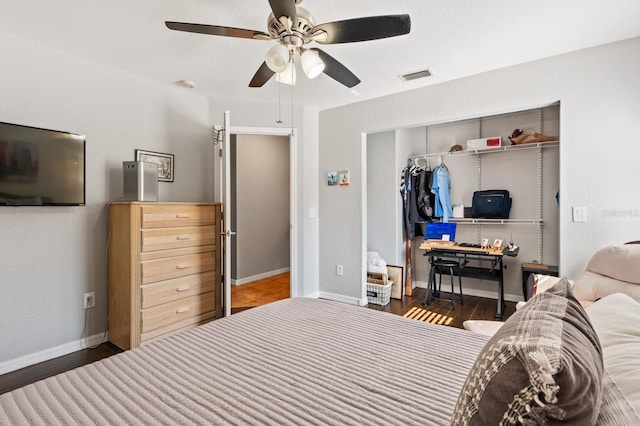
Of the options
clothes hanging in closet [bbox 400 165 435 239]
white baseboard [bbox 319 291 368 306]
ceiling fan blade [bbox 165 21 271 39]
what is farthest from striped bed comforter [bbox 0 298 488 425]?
clothes hanging in closet [bbox 400 165 435 239]

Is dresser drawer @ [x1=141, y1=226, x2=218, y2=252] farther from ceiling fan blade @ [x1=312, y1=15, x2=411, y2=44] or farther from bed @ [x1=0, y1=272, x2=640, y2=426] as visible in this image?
ceiling fan blade @ [x1=312, y1=15, x2=411, y2=44]

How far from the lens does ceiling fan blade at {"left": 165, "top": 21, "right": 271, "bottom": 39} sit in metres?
1.66

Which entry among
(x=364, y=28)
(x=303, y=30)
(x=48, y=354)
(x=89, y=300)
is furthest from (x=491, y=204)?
→ (x=48, y=354)

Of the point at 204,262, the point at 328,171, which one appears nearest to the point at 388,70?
the point at 328,171

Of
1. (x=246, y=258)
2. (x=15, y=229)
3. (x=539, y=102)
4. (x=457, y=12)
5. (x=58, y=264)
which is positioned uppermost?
(x=457, y=12)

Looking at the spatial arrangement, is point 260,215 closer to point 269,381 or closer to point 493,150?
point 493,150

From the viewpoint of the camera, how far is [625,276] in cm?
189

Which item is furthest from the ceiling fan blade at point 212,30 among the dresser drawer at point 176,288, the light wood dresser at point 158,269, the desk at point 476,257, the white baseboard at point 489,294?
→ the white baseboard at point 489,294

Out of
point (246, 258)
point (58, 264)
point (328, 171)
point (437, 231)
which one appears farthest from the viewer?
point (246, 258)

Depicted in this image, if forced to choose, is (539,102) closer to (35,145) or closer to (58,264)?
(35,145)

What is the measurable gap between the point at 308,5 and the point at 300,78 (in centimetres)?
107

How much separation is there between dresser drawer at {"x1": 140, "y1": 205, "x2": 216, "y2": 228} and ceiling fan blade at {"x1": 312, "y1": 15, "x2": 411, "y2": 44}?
187 cm

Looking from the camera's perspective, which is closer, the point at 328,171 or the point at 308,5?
the point at 308,5

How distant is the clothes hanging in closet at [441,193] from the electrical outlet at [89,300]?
381cm
